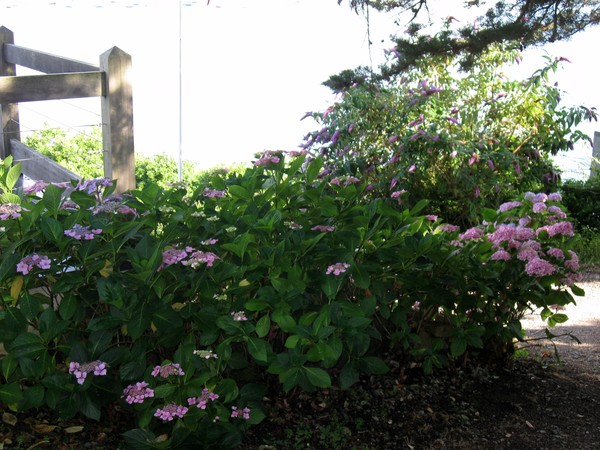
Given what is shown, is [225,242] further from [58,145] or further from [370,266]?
[58,145]

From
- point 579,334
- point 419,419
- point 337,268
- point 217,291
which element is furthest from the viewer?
point 579,334

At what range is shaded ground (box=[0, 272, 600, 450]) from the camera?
112 inches

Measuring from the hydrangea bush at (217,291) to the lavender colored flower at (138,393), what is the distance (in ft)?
0.04

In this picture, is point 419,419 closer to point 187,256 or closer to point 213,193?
point 187,256

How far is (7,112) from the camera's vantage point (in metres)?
6.69

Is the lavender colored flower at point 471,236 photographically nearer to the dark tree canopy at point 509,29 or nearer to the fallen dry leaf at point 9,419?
the dark tree canopy at point 509,29

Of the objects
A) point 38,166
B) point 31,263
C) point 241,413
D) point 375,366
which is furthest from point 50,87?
point 375,366

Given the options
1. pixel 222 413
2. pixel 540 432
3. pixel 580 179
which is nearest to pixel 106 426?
pixel 222 413

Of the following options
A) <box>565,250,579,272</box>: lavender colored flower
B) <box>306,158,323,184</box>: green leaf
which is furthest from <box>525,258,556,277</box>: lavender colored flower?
<box>306,158,323,184</box>: green leaf

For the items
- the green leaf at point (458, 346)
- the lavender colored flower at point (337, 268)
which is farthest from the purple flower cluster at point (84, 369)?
the green leaf at point (458, 346)

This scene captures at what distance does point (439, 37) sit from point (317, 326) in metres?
1.94

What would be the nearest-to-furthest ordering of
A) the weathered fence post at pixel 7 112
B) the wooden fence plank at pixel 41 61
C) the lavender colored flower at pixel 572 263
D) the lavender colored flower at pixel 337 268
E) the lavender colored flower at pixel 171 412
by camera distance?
the lavender colored flower at pixel 171 412
the lavender colored flower at pixel 337 268
the lavender colored flower at pixel 572 263
the wooden fence plank at pixel 41 61
the weathered fence post at pixel 7 112

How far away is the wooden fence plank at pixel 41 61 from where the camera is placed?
18.5 feet

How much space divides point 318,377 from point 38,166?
3.83 metres
